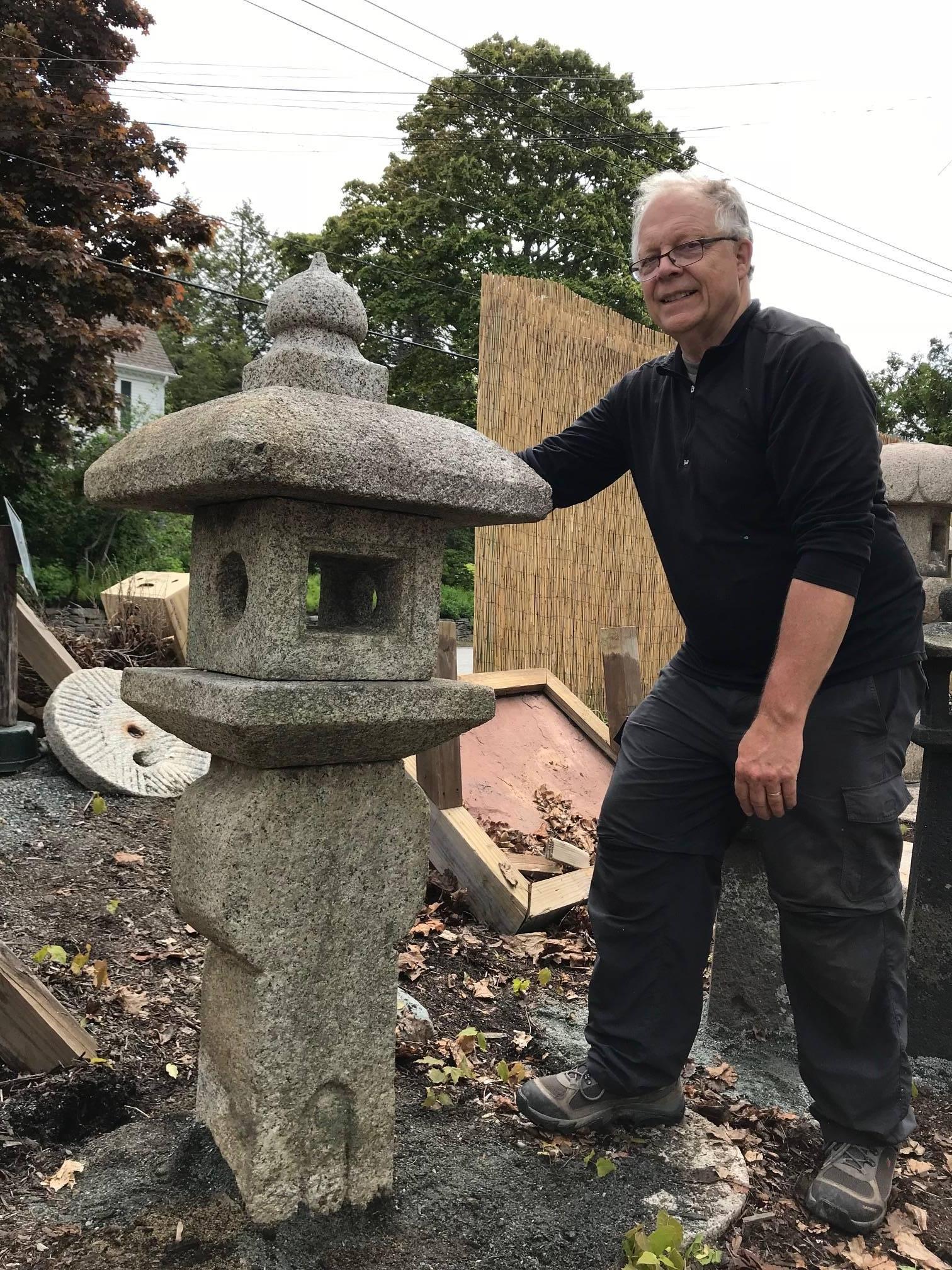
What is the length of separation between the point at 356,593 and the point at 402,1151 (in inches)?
49.8

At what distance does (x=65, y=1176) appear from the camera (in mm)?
2055

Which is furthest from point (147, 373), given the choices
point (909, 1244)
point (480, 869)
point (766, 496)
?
point (909, 1244)

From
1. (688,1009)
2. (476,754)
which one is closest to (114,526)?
(476,754)

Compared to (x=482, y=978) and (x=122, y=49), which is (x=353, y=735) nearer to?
(x=482, y=978)

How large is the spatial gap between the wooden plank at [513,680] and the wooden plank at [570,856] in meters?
0.95

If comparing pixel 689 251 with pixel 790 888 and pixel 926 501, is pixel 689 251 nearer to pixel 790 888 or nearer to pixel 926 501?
pixel 790 888

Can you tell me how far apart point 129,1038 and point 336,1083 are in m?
1.02

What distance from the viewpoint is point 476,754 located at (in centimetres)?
468

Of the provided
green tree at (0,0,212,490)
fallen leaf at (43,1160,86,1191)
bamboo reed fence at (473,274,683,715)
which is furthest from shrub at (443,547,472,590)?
fallen leaf at (43,1160,86,1191)

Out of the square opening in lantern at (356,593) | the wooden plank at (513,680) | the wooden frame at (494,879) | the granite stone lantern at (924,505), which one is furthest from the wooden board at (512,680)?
the granite stone lantern at (924,505)

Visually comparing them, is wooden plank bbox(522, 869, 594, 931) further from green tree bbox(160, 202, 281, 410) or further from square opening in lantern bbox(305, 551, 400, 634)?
green tree bbox(160, 202, 281, 410)

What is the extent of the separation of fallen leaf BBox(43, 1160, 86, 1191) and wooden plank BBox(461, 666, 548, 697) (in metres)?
3.02

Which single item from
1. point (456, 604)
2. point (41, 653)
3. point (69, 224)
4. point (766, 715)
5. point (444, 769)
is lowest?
point (456, 604)

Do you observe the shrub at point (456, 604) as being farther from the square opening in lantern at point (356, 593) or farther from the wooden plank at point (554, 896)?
the square opening in lantern at point (356, 593)
